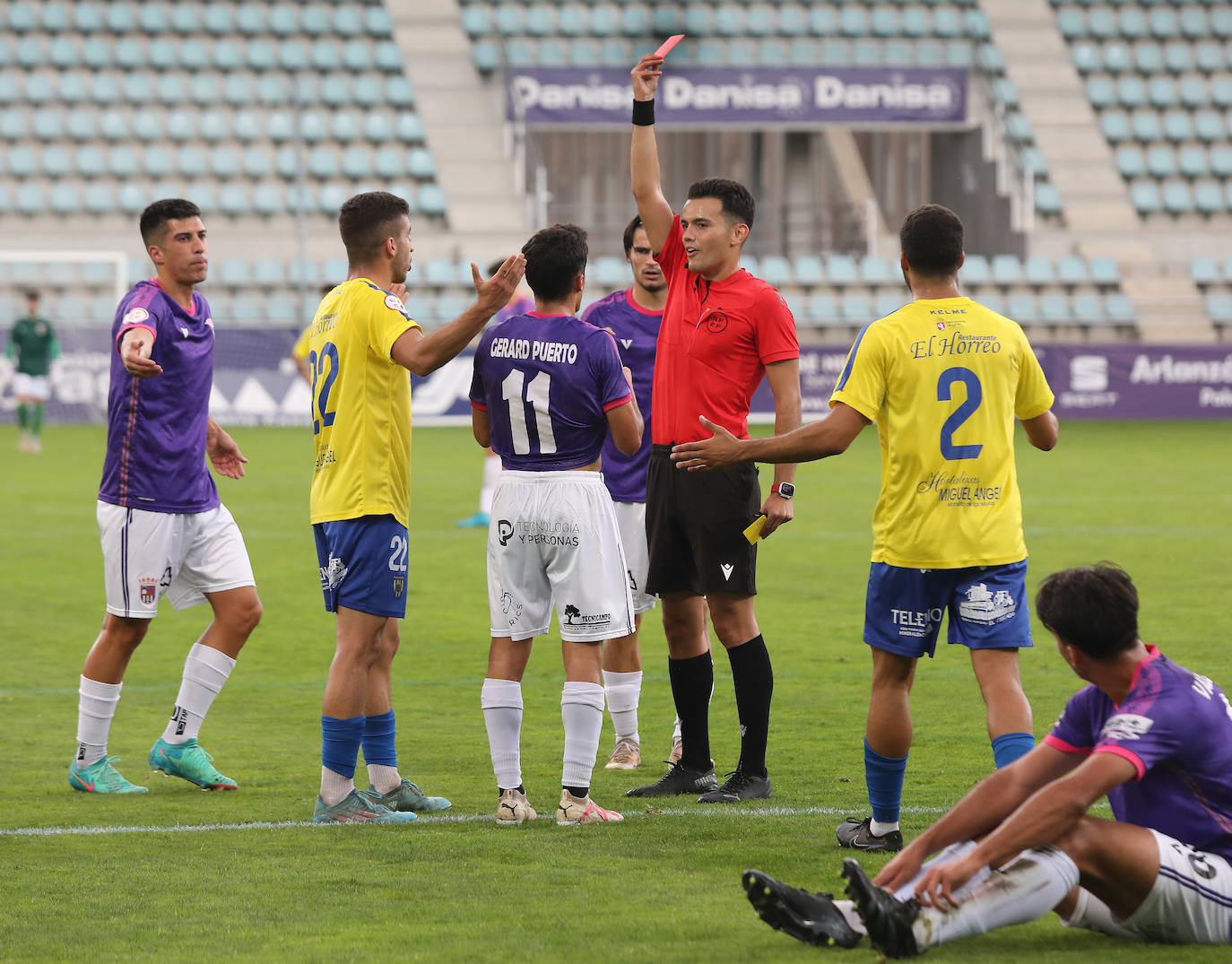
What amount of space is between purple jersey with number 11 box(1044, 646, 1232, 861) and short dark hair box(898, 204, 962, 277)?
141 cm

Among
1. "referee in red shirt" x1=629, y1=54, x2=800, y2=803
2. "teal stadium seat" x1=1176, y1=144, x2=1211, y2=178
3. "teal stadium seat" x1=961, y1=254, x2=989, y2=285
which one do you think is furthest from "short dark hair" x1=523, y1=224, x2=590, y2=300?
"teal stadium seat" x1=1176, y1=144, x2=1211, y2=178

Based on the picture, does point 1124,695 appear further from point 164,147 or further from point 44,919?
point 164,147

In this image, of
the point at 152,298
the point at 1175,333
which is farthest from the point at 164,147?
the point at 152,298

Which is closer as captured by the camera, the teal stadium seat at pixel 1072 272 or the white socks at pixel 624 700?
the white socks at pixel 624 700

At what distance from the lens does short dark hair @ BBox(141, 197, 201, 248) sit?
603 cm

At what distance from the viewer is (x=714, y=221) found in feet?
18.0

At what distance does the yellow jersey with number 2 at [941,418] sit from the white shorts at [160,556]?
263cm

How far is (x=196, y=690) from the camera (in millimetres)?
5973

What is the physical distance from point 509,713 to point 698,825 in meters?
0.73

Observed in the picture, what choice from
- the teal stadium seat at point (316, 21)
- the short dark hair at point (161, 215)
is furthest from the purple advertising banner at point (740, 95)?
the short dark hair at point (161, 215)

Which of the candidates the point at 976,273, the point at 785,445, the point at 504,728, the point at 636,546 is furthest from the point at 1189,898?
the point at 976,273

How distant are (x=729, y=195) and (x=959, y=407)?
1.35 m

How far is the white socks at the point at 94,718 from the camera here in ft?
19.2

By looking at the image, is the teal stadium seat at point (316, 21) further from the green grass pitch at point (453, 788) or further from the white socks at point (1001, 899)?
the white socks at point (1001, 899)
